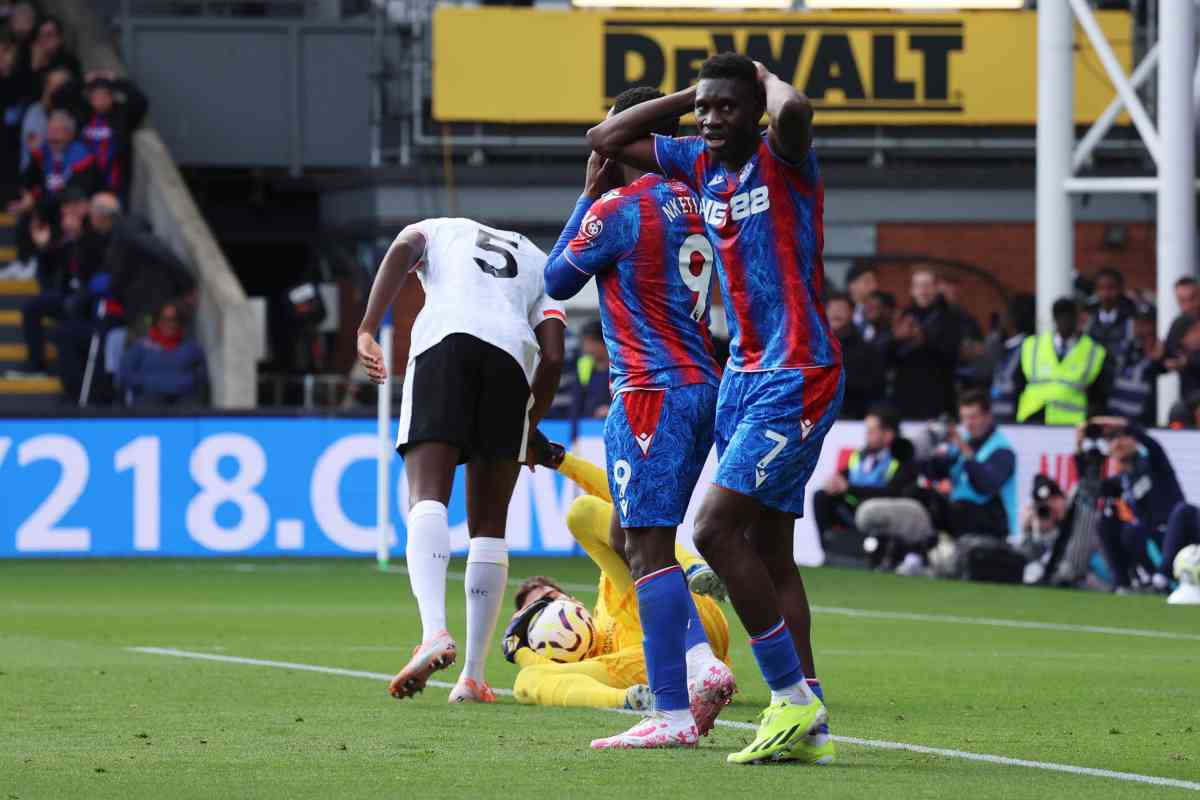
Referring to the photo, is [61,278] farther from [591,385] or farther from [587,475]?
[587,475]

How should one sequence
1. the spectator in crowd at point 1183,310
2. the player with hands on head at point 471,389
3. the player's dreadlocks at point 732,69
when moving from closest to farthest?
1. the player's dreadlocks at point 732,69
2. the player with hands on head at point 471,389
3. the spectator in crowd at point 1183,310

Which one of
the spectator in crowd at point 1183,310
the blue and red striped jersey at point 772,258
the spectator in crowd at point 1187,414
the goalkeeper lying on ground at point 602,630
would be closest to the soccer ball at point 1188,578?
the spectator in crowd at point 1187,414

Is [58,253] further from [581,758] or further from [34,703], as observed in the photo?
[581,758]

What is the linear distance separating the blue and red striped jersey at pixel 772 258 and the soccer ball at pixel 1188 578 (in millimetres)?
8776

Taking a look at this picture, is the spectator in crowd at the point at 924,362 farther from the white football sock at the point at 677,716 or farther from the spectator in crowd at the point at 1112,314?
the white football sock at the point at 677,716

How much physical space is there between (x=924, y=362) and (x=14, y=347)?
31.7ft

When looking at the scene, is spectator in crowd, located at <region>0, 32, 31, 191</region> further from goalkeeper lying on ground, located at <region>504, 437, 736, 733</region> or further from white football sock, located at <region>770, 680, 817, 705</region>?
white football sock, located at <region>770, 680, 817, 705</region>

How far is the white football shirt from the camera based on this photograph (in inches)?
Result: 367

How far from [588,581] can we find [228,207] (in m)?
13.5

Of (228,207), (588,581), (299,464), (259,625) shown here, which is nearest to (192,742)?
(259,625)

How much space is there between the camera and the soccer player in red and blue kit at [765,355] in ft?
23.3

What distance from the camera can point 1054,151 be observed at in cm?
2052

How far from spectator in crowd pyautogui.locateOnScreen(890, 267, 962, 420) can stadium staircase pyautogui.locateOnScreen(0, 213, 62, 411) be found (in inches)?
296

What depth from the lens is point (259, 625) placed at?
13398mm
